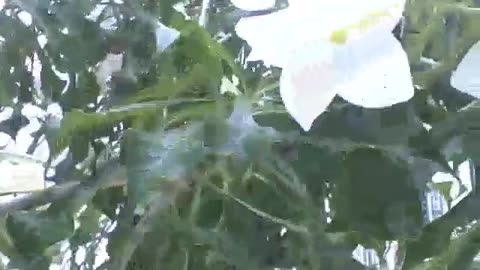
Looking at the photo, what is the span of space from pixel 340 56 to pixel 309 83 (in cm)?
1

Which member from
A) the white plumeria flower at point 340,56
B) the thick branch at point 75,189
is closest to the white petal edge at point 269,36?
the white plumeria flower at point 340,56

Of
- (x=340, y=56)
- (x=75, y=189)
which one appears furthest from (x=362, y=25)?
(x=75, y=189)

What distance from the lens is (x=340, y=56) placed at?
9.0 inches

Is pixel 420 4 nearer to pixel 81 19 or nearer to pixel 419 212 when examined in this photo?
pixel 419 212

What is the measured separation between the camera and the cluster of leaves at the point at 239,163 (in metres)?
0.28

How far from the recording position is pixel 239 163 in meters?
0.29

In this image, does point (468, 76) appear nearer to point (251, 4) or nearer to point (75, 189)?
point (251, 4)

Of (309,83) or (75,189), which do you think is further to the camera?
(75,189)

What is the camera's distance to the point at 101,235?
17.5 inches

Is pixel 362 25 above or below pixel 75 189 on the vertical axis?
above

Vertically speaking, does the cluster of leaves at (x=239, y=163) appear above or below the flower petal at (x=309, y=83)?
below

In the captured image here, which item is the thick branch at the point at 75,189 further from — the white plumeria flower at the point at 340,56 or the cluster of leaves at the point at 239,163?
the white plumeria flower at the point at 340,56

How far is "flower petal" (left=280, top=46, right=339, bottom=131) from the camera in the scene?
229mm

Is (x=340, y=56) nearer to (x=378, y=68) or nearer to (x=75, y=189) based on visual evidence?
(x=378, y=68)
